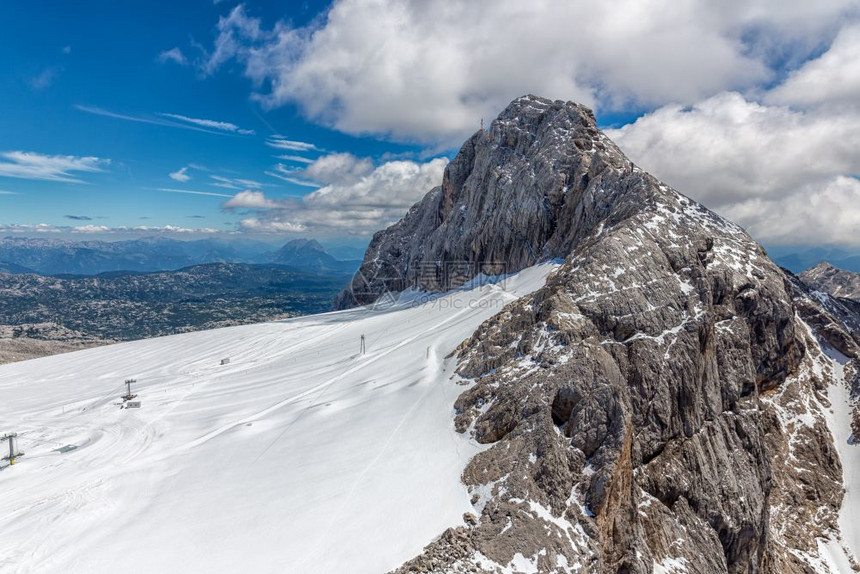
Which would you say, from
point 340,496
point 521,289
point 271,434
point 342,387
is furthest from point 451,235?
point 340,496

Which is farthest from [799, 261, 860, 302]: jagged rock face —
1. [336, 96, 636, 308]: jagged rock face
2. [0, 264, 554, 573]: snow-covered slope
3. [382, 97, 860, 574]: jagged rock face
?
[0, 264, 554, 573]: snow-covered slope

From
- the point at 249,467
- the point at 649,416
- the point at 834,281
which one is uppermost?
the point at 834,281

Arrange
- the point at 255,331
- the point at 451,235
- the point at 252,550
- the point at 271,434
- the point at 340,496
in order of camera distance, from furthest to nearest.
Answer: the point at 451,235 → the point at 255,331 → the point at 271,434 → the point at 340,496 → the point at 252,550

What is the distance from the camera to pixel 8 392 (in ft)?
134

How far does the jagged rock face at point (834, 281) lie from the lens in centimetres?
16312

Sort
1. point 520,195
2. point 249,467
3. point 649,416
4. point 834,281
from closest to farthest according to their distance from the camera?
point 249,467 < point 649,416 < point 520,195 < point 834,281

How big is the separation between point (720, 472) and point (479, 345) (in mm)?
15061

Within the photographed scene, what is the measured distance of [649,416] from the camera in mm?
21312

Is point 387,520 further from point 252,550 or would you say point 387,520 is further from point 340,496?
point 252,550

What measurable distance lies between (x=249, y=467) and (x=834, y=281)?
24041cm

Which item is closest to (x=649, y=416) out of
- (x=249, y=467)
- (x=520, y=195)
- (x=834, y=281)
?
(x=249, y=467)

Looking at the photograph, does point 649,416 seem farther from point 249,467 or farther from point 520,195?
point 520,195

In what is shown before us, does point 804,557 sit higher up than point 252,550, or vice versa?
point 252,550

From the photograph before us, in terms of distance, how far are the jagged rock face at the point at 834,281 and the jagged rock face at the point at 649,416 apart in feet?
563
